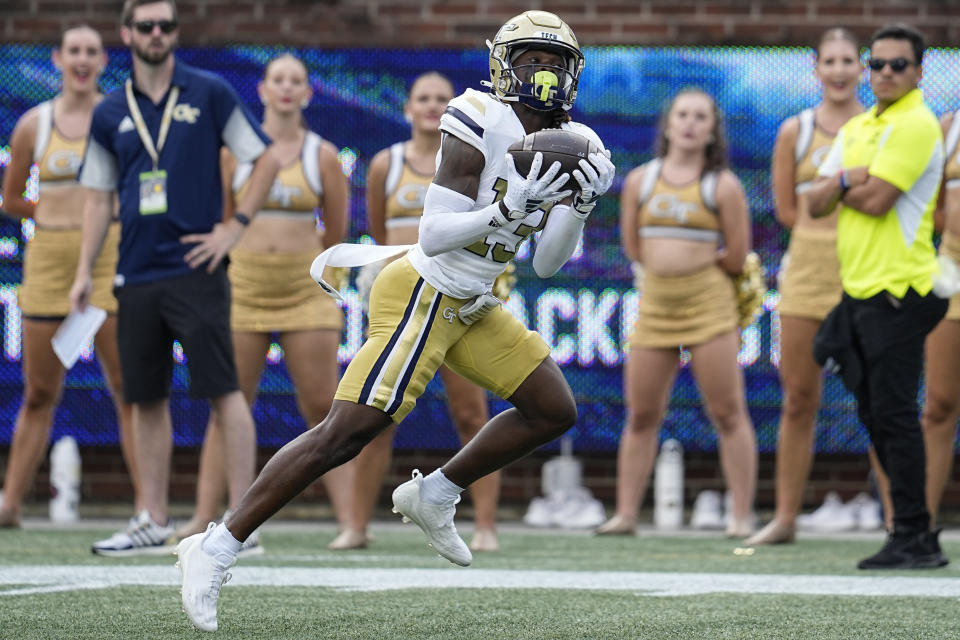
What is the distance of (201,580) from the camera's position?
13.2 feet

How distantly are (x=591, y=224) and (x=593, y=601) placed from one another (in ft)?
16.1

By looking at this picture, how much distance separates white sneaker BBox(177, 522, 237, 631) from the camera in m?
3.96

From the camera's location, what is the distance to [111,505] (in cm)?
1002

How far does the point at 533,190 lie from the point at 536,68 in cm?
50

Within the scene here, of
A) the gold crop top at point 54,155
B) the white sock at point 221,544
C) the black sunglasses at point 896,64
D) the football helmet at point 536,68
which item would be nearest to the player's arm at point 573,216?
the football helmet at point 536,68

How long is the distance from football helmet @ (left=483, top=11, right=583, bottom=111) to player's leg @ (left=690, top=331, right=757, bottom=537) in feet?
12.2

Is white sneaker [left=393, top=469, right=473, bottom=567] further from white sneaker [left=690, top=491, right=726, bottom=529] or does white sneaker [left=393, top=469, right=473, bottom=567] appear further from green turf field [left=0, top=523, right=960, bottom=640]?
white sneaker [left=690, top=491, right=726, bottom=529]

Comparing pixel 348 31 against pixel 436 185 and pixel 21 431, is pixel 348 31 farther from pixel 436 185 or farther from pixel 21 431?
pixel 436 185

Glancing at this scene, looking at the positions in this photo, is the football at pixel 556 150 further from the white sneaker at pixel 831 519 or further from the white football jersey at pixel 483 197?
the white sneaker at pixel 831 519

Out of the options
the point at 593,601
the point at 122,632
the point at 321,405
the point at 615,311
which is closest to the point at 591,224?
the point at 615,311

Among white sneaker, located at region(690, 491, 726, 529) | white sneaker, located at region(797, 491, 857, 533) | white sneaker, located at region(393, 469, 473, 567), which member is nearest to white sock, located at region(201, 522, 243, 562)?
white sneaker, located at region(393, 469, 473, 567)

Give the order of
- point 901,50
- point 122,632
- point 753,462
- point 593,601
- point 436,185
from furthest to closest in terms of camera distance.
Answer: point 753,462, point 901,50, point 593,601, point 436,185, point 122,632

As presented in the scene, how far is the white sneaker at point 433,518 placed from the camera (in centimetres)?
458

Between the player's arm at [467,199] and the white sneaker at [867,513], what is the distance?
568 cm
